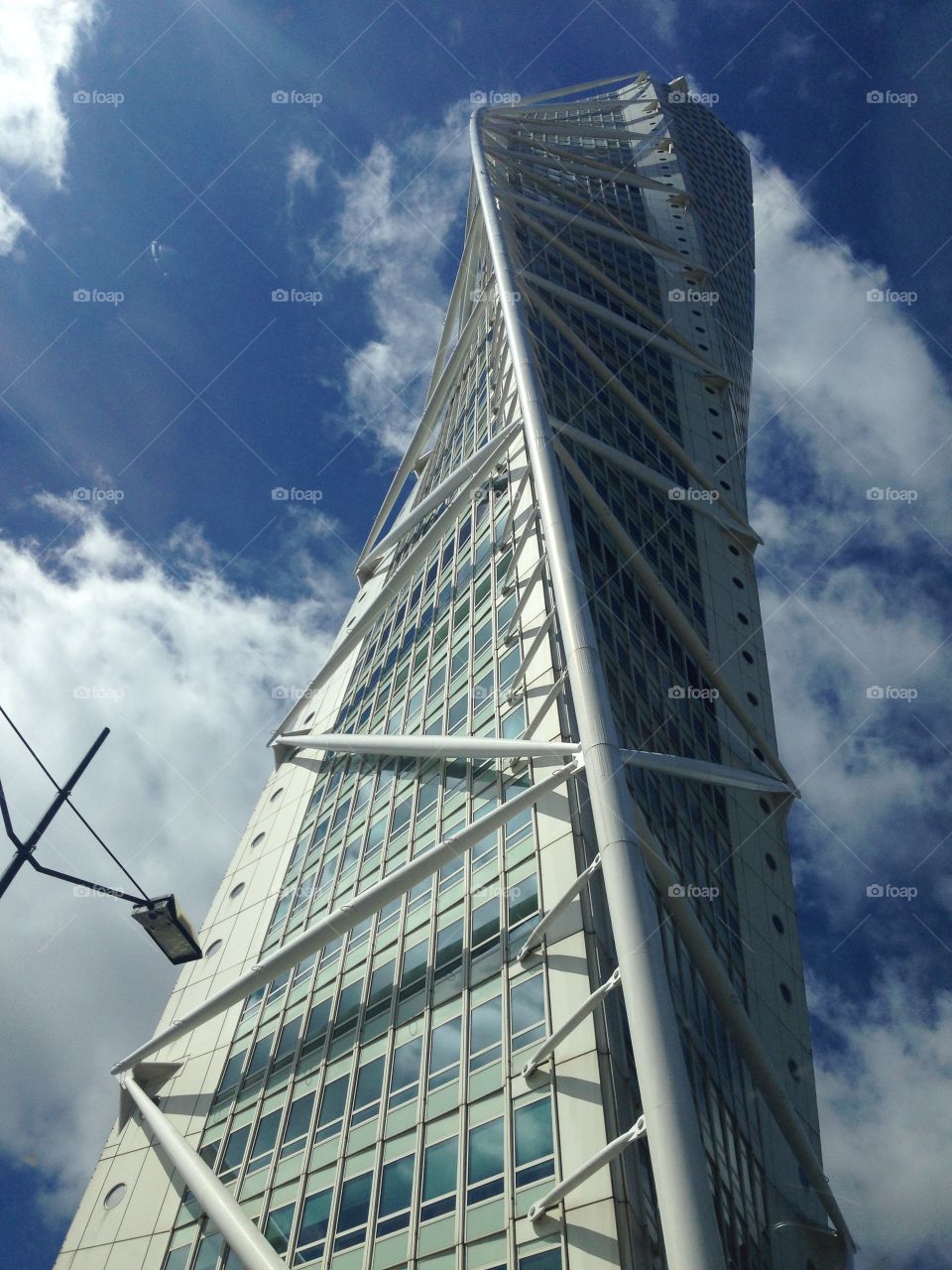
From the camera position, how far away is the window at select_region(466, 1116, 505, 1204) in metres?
14.5

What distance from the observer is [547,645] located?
24.1 metres

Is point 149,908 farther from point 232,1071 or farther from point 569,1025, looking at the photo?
point 232,1071

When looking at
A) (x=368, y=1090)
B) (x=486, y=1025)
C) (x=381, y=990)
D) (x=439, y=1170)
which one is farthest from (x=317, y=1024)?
(x=439, y=1170)

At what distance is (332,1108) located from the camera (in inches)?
728

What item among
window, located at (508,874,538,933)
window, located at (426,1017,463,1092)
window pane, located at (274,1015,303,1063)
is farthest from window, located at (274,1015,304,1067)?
window, located at (508,874,538,933)

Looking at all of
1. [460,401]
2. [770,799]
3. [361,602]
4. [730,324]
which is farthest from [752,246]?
[770,799]

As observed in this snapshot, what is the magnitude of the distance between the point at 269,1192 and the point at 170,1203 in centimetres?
283

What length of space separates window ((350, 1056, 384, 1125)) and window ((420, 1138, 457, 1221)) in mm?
2117

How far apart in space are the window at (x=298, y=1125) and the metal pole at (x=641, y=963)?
752 centimetres

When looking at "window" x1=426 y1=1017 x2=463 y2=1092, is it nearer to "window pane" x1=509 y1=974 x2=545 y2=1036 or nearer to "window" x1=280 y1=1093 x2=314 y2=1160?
→ "window pane" x1=509 y1=974 x2=545 y2=1036

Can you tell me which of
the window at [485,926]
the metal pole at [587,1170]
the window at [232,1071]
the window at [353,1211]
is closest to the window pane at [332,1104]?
the window at [353,1211]

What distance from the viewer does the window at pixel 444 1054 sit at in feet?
55.3

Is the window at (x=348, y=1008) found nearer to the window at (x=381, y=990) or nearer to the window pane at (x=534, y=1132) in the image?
the window at (x=381, y=990)

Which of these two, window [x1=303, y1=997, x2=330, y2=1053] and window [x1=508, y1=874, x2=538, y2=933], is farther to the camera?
window [x1=303, y1=997, x2=330, y2=1053]
